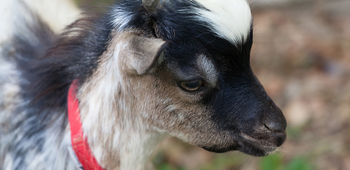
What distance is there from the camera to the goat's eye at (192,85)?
168 centimetres

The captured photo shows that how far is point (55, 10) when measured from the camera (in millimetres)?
2979

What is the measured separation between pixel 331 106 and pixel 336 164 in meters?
0.73

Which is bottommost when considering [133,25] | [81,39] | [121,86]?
[121,86]

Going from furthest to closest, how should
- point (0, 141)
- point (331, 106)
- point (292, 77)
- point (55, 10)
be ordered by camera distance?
point (292, 77), point (331, 106), point (55, 10), point (0, 141)

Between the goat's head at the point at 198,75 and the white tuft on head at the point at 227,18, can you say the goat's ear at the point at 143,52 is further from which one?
the white tuft on head at the point at 227,18

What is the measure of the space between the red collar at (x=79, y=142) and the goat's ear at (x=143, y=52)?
565 millimetres

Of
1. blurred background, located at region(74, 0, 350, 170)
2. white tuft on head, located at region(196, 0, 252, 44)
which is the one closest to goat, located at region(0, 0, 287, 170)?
white tuft on head, located at region(196, 0, 252, 44)

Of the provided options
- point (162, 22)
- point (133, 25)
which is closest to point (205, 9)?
point (162, 22)

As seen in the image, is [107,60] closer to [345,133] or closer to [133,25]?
[133,25]

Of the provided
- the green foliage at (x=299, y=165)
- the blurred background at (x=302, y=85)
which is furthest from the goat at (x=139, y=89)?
the green foliage at (x=299, y=165)

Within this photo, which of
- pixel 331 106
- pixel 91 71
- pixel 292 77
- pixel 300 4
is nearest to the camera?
pixel 91 71

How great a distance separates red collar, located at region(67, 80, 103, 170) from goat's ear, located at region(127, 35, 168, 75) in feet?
1.85

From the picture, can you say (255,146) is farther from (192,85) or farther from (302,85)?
(302,85)

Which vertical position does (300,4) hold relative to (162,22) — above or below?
below
